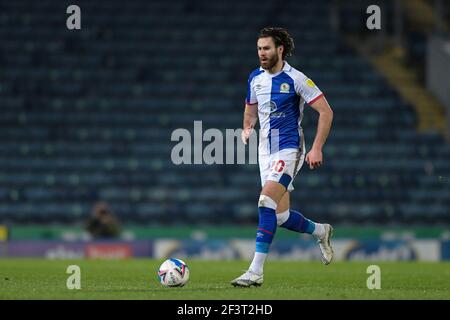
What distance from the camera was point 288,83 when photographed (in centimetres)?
980

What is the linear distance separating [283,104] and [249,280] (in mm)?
1704

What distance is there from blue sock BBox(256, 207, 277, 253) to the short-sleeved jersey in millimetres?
619

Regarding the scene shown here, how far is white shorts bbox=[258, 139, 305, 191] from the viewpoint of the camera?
379 inches

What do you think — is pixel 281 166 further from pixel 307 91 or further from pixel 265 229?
pixel 307 91

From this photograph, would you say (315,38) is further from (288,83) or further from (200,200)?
(288,83)

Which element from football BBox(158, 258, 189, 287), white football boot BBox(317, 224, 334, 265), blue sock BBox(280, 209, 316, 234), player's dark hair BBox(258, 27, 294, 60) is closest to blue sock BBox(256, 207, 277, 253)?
blue sock BBox(280, 209, 316, 234)

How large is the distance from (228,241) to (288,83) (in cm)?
1104

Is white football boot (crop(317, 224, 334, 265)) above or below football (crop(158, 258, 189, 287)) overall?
above

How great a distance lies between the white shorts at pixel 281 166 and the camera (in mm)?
9625

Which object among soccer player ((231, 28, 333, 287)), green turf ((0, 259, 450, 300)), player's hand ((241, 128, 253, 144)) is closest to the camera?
green turf ((0, 259, 450, 300))

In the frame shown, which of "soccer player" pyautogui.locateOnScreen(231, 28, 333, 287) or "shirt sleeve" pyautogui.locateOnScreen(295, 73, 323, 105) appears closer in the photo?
"soccer player" pyautogui.locateOnScreen(231, 28, 333, 287)

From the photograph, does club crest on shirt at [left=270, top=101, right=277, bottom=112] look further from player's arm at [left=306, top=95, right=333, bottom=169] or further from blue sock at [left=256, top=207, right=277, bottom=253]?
blue sock at [left=256, top=207, right=277, bottom=253]

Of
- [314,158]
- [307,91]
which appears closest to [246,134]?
[307,91]
